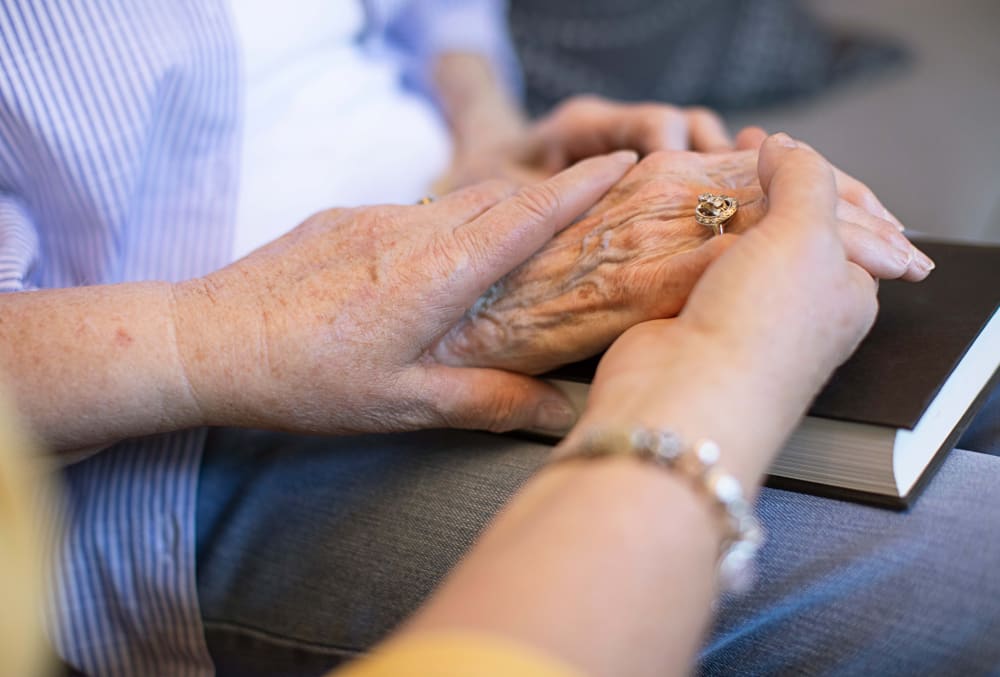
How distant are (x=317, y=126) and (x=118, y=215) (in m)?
0.32

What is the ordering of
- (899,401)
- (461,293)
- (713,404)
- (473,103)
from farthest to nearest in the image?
(473,103)
(461,293)
(899,401)
(713,404)

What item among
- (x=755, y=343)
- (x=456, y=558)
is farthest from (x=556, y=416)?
(x=755, y=343)

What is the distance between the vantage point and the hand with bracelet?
0.44 metres

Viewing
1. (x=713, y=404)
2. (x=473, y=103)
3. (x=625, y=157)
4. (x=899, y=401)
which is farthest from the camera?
(x=473, y=103)

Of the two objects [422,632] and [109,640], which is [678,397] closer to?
[422,632]

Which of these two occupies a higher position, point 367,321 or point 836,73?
point 836,73

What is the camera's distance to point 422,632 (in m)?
0.43

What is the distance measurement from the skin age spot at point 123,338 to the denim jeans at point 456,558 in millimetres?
215

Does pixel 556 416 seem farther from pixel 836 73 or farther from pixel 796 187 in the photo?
pixel 836 73

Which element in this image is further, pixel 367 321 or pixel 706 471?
pixel 367 321

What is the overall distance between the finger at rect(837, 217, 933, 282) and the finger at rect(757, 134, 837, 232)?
0.17 feet

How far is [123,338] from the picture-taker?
2.26 feet

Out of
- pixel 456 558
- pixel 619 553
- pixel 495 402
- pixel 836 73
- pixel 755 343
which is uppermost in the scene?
pixel 836 73

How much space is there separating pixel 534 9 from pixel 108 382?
132 cm
